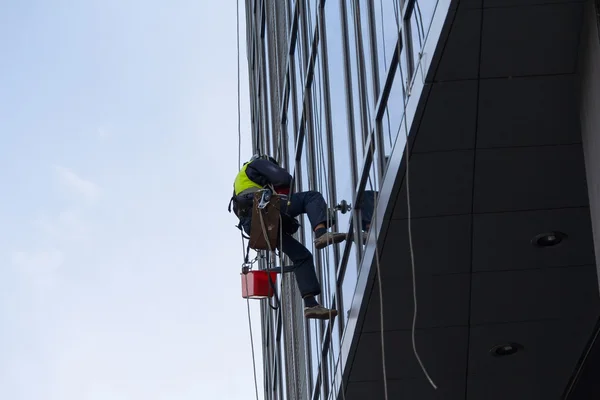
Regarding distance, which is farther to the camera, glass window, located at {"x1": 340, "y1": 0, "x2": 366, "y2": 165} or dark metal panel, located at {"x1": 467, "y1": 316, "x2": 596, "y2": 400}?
glass window, located at {"x1": 340, "y1": 0, "x2": 366, "y2": 165}

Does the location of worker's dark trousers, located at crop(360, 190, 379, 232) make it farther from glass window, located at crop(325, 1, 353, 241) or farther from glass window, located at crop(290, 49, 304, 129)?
glass window, located at crop(290, 49, 304, 129)

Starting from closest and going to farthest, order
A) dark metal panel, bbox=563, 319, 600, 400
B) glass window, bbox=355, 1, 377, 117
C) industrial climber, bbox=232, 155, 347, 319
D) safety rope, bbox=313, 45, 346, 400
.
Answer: glass window, bbox=355, 1, 377, 117 < dark metal panel, bbox=563, 319, 600, 400 < industrial climber, bbox=232, 155, 347, 319 < safety rope, bbox=313, 45, 346, 400

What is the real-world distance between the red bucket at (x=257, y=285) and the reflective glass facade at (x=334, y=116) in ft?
1.03

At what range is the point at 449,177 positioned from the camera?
9156mm

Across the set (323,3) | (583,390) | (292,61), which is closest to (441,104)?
(583,390)

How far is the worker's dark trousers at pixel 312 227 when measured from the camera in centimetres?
1180

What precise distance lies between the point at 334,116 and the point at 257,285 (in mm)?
2020

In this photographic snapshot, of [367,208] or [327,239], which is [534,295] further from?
[327,239]

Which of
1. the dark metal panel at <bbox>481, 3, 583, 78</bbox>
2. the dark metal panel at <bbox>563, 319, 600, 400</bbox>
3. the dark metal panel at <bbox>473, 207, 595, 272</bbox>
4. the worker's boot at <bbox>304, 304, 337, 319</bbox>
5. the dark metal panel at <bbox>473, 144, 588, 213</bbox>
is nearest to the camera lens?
the dark metal panel at <bbox>481, 3, 583, 78</bbox>

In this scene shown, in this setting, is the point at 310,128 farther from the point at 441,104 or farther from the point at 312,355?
the point at 441,104

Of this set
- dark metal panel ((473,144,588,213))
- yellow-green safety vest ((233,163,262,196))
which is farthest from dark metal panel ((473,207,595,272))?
yellow-green safety vest ((233,163,262,196))

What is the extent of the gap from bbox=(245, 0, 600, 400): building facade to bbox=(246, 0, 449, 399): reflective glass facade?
0.03 metres

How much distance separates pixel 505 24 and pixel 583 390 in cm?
498

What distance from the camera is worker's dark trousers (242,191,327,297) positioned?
1180 cm
